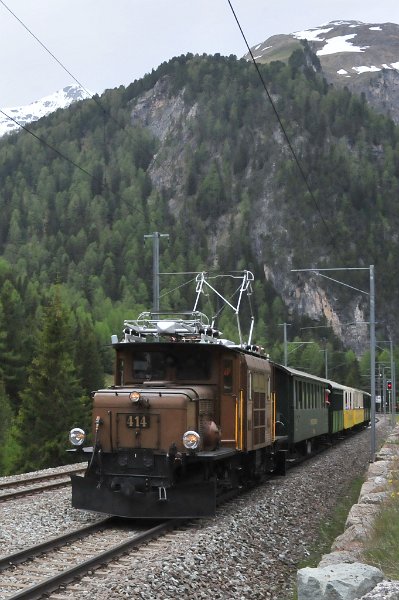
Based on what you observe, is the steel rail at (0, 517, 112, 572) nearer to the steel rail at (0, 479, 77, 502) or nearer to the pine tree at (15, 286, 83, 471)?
the steel rail at (0, 479, 77, 502)

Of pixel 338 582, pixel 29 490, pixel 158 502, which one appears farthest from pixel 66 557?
pixel 29 490

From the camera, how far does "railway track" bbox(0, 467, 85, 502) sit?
1786 cm

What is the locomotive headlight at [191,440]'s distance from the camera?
13633 millimetres

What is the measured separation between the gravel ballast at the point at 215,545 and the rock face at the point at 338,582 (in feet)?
8.26

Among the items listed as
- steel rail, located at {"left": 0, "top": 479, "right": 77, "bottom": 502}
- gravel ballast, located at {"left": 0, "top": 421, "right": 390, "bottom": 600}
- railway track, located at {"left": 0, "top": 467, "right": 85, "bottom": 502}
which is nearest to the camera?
gravel ballast, located at {"left": 0, "top": 421, "right": 390, "bottom": 600}

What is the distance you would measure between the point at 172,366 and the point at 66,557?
4.99 meters

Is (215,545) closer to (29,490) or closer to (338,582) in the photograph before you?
(338,582)

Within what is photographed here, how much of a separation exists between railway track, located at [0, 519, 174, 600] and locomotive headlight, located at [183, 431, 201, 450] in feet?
4.20

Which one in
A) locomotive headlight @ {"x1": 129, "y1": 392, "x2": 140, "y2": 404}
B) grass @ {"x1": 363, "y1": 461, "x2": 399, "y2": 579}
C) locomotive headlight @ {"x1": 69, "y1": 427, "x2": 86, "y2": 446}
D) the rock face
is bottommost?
grass @ {"x1": 363, "y1": 461, "x2": 399, "y2": 579}

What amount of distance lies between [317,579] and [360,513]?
550 cm

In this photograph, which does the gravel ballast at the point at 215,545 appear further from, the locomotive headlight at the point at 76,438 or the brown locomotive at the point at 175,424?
the locomotive headlight at the point at 76,438

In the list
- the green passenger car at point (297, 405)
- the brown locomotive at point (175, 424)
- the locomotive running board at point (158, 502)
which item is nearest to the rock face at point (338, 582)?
the brown locomotive at point (175, 424)

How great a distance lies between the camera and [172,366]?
15.6 metres

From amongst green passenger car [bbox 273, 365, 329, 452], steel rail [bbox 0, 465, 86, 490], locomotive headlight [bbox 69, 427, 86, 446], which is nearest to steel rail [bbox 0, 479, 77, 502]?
steel rail [bbox 0, 465, 86, 490]
